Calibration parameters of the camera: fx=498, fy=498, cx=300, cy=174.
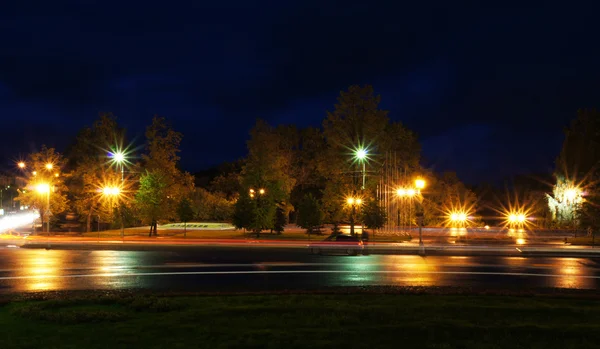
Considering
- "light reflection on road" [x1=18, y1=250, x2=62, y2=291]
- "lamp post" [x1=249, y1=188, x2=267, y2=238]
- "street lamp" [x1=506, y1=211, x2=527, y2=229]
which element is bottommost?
"light reflection on road" [x1=18, y1=250, x2=62, y2=291]

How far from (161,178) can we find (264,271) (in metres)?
26.6

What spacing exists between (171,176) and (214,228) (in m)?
9.79

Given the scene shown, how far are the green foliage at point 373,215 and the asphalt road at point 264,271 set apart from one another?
49.8 feet

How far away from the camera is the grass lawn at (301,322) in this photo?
878 centimetres

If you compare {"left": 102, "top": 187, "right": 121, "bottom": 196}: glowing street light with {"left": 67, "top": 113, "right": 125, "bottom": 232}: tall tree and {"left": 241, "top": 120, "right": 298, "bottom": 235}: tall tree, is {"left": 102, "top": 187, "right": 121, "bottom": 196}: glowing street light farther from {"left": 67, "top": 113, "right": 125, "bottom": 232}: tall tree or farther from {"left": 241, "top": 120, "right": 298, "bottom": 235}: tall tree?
{"left": 241, "top": 120, "right": 298, "bottom": 235}: tall tree

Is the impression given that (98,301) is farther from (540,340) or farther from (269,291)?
(540,340)

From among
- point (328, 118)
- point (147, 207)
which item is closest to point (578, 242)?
point (328, 118)

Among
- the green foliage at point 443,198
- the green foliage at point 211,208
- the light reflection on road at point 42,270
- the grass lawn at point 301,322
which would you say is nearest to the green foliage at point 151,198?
the light reflection on road at point 42,270

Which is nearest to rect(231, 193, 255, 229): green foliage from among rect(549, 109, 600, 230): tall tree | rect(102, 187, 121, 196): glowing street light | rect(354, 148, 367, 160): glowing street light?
rect(354, 148, 367, 160): glowing street light

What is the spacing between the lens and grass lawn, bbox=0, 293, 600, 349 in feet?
28.8

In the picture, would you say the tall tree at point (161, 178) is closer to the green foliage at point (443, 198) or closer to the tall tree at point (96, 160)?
the tall tree at point (96, 160)

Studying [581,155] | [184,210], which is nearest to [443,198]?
[581,155]

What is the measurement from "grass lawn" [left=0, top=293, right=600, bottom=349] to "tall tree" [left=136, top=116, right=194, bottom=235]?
30879 millimetres

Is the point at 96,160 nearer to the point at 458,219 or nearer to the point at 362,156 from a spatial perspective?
the point at 362,156
